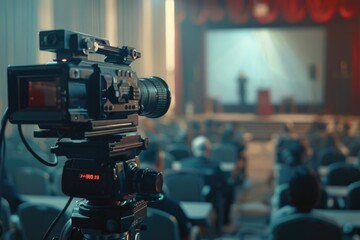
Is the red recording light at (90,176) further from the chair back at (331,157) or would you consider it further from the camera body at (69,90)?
the chair back at (331,157)

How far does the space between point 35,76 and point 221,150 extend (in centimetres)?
586

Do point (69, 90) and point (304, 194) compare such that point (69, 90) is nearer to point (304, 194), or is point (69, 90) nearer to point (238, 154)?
point (304, 194)

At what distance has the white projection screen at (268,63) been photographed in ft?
51.7

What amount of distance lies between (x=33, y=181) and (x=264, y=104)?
11.7m

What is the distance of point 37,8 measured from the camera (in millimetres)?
1754

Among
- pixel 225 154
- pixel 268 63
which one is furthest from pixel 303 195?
pixel 268 63

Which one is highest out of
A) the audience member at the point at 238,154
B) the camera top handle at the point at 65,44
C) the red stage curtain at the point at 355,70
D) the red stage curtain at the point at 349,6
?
the red stage curtain at the point at 349,6

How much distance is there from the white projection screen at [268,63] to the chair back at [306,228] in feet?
44.1

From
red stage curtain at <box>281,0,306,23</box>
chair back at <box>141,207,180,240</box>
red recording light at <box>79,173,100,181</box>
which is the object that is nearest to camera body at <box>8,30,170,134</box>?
red recording light at <box>79,173,100,181</box>

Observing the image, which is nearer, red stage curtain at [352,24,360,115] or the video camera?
the video camera

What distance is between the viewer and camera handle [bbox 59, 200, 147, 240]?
1.34 metres

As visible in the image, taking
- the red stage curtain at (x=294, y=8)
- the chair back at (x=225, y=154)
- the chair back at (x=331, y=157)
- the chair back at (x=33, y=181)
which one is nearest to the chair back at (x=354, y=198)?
the chair back at (x=331, y=157)

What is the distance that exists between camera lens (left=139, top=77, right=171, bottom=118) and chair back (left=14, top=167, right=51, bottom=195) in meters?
3.17

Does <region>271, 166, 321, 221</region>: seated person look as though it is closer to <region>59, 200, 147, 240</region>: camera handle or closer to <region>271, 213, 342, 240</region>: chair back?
<region>271, 213, 342, 240</region>: chair back
